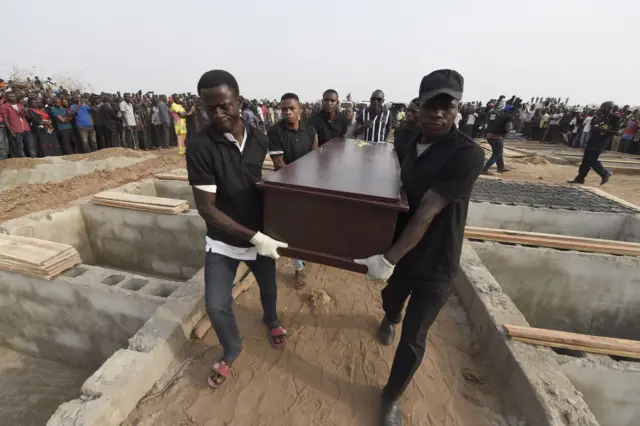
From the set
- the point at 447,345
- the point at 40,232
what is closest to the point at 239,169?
the point at 447,345

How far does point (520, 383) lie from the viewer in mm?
2088

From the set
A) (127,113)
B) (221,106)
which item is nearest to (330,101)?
(221,106)

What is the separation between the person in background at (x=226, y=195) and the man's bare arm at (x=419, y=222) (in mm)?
641

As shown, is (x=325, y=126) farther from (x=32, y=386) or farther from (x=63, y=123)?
(x=63, y=123)

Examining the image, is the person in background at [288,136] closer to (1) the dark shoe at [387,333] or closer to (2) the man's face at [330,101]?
(2) the man's face at [330,101]

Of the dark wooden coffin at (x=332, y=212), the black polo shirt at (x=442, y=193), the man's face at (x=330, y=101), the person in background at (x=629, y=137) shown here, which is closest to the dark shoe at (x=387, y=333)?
the black polo shirt at (x=442, y=193)

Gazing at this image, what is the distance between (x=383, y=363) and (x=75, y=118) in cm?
1133

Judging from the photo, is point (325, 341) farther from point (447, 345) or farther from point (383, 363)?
point (447, 345)

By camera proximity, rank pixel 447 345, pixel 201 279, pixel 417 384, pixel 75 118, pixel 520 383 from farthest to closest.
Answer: pixel 75 118 < pixel 201 279 < pixel 447 345 < pixel 417 384 < pixel 520 383

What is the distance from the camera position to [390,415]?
1979mm

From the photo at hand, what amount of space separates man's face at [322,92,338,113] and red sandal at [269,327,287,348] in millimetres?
2726

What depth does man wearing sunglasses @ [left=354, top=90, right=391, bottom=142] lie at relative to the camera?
15.9 ft

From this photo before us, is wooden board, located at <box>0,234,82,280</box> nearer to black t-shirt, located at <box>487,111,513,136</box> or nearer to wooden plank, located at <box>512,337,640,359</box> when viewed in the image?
wooden plank, located at <box>512,337,640,359</box>

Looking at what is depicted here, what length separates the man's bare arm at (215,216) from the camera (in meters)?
1.83
